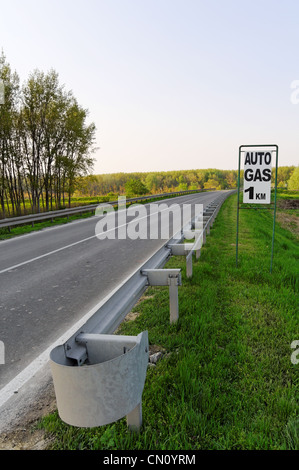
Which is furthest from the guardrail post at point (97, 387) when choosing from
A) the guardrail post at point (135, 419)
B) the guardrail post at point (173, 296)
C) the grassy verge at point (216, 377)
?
the guardrail post at point (173, 296)

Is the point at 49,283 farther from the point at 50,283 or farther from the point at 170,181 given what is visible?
the point at 170,181

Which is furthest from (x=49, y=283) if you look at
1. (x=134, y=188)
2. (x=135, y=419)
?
(x=134, y=188)

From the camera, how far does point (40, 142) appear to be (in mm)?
26219

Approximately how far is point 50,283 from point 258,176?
518cm

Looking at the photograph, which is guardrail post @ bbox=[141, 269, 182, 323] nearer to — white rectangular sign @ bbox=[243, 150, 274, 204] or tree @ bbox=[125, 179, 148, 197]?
white rectangular sign @ bbox=[243, 150, 274, 204]

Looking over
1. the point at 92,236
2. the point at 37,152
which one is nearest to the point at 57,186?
the point at 37,152

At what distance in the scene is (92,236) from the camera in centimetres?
1277

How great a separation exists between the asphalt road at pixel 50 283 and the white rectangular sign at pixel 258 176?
335 centimetres

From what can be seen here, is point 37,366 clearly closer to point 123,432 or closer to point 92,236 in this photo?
point 123,432

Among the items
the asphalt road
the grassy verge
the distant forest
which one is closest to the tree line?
the asphalt road

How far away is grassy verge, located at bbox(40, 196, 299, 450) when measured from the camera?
2.20m

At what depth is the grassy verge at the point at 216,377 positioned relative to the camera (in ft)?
7.21

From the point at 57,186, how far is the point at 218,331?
2784 centimetres

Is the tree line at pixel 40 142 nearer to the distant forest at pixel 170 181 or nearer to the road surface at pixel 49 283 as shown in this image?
the road surface at pixel 49 283
